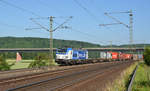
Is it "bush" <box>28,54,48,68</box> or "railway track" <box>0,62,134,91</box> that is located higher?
"bush" <box>28,54,48,68</box>

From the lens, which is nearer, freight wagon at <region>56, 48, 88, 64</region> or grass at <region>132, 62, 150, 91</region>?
grass at <region>132, 62, 150, 91</region>

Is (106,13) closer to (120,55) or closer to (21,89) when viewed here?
(21,89)

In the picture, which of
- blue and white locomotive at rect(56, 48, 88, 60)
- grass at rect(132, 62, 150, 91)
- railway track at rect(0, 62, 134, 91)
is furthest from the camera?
blue and white locomotive at rect(56, 48, 88, 60)

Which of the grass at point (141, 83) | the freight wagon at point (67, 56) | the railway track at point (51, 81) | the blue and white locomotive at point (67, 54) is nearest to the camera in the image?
the grass at point (141, 83)

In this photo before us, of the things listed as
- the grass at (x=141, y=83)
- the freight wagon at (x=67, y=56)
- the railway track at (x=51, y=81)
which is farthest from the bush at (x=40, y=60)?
the grass at (x=141, y=83)

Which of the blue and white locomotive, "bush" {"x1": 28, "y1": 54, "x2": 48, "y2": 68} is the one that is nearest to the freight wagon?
the blue and white locomotive

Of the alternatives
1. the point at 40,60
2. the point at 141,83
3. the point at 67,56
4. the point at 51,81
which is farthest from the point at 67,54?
the point at 141,83

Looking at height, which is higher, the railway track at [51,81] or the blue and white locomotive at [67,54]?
the blue and white locomotive at [67,54]

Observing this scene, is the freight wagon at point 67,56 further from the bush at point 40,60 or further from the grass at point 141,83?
the grass at point 141,83

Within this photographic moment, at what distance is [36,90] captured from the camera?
13.5 metres

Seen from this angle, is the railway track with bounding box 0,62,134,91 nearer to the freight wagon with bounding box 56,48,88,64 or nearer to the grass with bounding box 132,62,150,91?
the grass with bounding box 132,62,150,91

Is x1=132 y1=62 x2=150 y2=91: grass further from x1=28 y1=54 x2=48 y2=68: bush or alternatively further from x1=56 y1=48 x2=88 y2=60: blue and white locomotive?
x1=28 y1=54 x2=48 y2=68: bush

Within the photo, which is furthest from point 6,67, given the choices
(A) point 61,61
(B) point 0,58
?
(A) point 61,61

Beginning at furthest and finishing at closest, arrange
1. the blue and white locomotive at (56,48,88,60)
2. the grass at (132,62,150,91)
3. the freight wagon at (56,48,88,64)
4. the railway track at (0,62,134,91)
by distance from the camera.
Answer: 1. the blue and white locomotive at (56,48,88,60)
2. the freight wagon at (56,48,88,64)
3. the railway track at (0,62,134,91)
4. the grass at (132,62,150,91)
